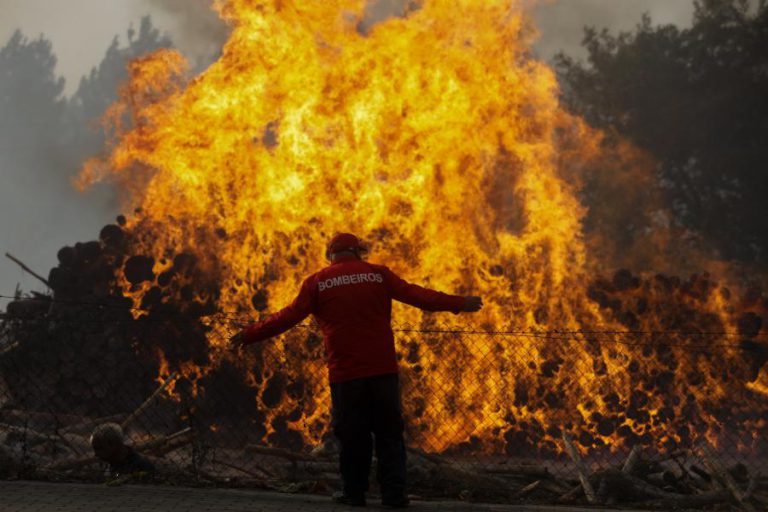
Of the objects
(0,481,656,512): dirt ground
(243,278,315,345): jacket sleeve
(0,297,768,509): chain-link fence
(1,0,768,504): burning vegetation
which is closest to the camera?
(0,481,656,512): dirt ground

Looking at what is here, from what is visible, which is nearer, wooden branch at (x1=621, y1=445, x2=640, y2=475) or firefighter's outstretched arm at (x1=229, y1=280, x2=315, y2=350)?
firefighter's outstretched arm at (x1=229, y1=280, x2=315, y2=350)

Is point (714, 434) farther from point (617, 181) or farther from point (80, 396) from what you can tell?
point (617, 181)

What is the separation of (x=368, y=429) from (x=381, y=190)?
655 cm

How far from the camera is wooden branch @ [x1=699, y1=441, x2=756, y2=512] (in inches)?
254

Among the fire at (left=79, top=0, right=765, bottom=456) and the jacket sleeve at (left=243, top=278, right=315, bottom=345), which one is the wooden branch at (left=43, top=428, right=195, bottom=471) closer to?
the jacket sleeve at (left=243, top=278, right=315, bottom=345)

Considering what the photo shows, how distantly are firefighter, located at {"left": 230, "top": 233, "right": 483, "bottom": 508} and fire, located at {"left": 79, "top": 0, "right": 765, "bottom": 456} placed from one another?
16.7 ft

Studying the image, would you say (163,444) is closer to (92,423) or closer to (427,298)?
(92,423)

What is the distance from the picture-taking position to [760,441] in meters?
11.7

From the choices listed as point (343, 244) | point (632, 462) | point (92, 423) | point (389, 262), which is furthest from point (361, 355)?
point (389, 262)

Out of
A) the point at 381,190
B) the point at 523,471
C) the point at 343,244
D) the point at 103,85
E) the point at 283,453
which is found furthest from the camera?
the point at 103,85

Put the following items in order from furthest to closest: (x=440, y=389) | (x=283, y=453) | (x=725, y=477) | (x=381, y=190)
→ (x=381, y=190)
(x=440, y=389)
(x=283, y=453)
(x=725, y=477)

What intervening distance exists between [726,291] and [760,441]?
8.51 feet

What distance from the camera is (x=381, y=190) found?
38.2 feet

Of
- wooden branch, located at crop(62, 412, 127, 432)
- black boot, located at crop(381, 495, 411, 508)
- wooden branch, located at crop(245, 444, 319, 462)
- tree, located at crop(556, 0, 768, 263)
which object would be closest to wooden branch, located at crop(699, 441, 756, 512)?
black boot, located at crop(381, 495, 411, 508)
